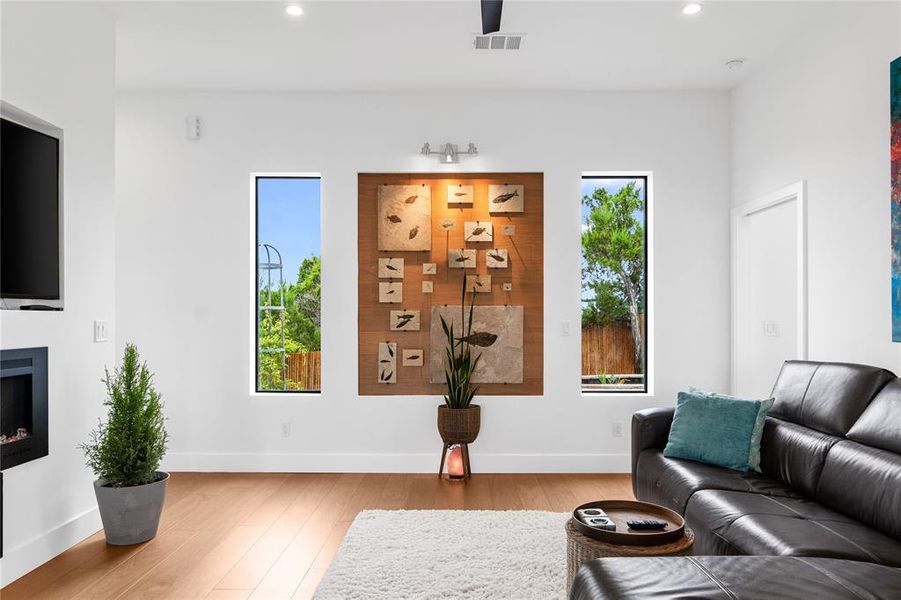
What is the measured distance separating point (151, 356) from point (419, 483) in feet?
7.67

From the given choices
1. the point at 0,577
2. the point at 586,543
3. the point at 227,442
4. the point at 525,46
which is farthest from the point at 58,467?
the point at 525,46

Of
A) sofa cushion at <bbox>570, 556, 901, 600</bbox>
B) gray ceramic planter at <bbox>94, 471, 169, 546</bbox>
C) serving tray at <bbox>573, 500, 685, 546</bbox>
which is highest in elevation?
sofa cushion at <bbox>570, 556, 901, 600</bbox>

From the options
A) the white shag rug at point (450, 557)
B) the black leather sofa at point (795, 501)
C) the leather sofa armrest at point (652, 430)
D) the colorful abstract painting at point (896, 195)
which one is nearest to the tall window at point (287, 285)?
the white shag rug at point (450, 557)

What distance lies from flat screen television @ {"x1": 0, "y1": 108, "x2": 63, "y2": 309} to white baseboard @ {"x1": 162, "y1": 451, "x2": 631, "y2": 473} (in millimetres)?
2042

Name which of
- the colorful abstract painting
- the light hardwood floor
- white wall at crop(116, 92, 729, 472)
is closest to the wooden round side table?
the light hardwood floor

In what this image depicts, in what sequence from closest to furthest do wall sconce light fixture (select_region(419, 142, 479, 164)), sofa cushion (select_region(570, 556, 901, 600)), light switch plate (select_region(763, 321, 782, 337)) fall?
1. sofa cushion (select_region(570, 556, 901, 600))
2. light switch plate (select_region(763, 321, 782, 337))
3. wall sconce light fixture (select_region(419, 142, 479, 164))

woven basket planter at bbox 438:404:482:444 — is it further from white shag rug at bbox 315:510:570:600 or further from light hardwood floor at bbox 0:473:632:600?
white shag rug at bbox 315:510:570:600

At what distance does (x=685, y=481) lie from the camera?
115 inches

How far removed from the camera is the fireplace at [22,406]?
279cm

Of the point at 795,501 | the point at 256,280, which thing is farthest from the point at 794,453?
the point at 256,280

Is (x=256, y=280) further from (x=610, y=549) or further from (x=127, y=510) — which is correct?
(x=610, y=549)

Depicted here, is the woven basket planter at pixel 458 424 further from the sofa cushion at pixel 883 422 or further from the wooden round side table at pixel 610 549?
the sofa cushion at pixel 883 422

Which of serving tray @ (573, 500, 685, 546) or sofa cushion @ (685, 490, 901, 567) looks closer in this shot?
sofa cushion @ (685, 490, 901, 567)

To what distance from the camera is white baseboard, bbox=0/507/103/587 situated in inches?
110
